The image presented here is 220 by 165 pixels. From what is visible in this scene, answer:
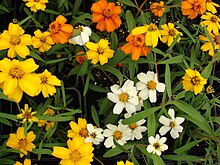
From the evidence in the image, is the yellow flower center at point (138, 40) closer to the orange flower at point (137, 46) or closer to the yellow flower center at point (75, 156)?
the orange flower at point (137, 46)

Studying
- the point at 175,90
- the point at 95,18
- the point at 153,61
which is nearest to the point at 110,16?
the point at 95,18

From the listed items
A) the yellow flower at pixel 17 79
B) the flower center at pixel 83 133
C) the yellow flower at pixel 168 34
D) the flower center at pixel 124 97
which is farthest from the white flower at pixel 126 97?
the yellow flower at pixel 17 79

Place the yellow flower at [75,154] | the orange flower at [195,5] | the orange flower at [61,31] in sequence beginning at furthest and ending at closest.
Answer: the orange flower at [195,5], the orange flower at [61,31], the yellow flower at [75,154]

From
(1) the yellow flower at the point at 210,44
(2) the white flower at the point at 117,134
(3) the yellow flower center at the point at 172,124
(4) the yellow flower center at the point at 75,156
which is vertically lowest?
(2) the white flower at the point at 117,134

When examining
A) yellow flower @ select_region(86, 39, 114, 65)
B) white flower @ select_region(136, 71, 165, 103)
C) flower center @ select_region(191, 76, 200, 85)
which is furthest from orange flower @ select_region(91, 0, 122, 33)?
flower center @ select_region(191, 76, 200, 85)

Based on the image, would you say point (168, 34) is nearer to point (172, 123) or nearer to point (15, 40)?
point (172, 123)

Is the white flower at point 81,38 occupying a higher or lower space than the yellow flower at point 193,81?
higher

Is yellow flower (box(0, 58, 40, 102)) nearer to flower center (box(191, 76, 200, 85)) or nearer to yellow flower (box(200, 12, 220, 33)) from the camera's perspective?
flower center (box(191, 76, 200, 85))
